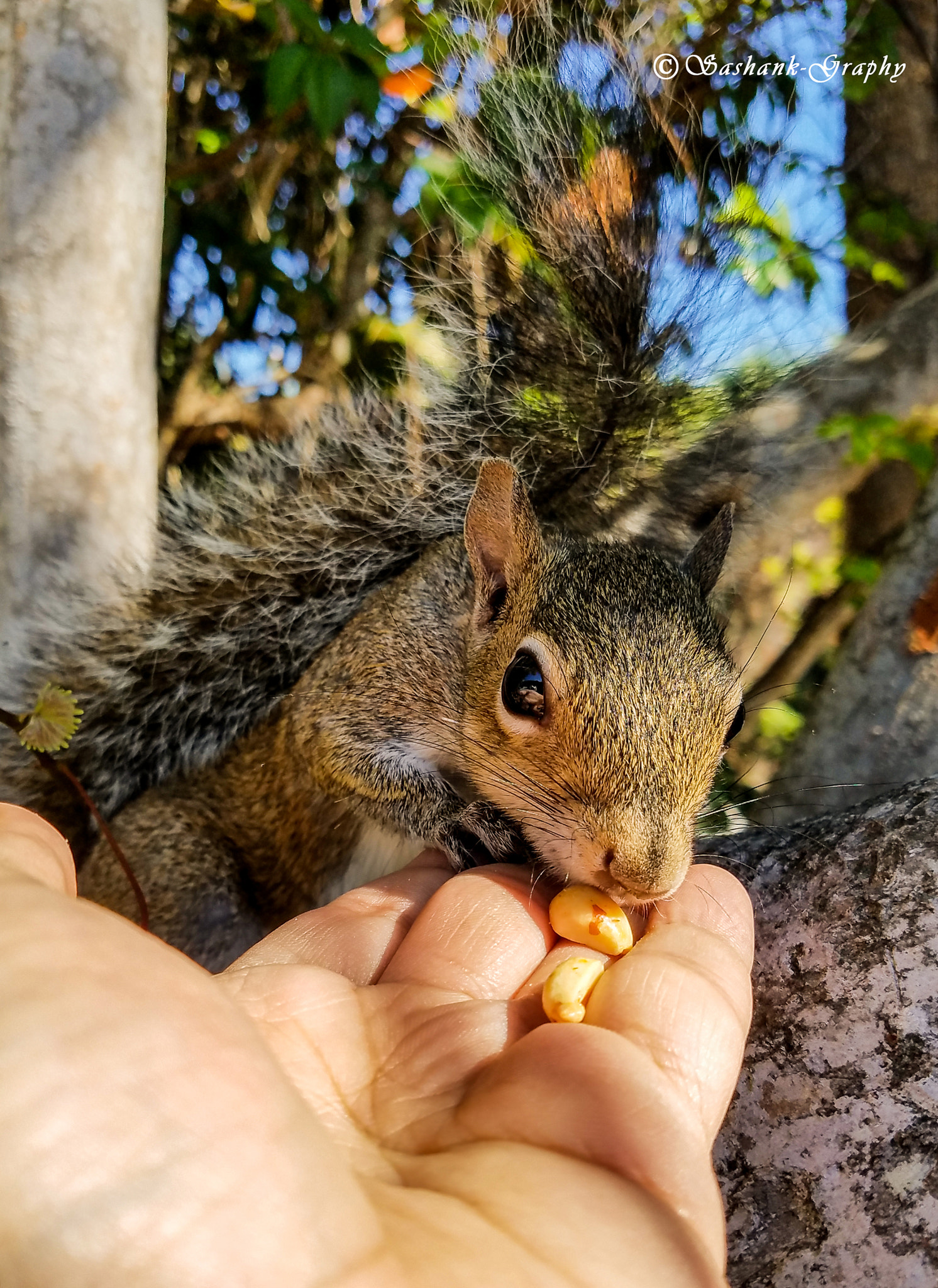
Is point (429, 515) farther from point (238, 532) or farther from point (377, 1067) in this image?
point (377, 1067)

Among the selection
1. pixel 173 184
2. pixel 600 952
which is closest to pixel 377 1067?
pixel 600 952

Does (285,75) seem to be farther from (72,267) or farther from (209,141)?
(209,141)

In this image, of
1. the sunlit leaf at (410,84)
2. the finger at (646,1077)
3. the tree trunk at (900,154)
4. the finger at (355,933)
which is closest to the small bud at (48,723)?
the finger at (355,933)

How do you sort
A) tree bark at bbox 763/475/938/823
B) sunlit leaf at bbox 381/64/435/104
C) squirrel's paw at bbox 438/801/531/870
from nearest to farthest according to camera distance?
squirrel's paw at bbox 438/801/531/870 < tree bark at bbox 763/475/938/823 < sunlit leaf at bbox 381/64/435/104

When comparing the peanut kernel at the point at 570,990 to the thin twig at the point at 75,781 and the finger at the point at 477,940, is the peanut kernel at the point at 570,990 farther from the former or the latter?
the thin twig at the point at 75,781

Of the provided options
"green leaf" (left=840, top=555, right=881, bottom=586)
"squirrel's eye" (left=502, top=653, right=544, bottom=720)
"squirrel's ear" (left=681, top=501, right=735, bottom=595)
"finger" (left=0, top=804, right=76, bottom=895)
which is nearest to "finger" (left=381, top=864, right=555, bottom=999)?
"squirrel's eye" (left=502, top=653, right=544, bottom=720)

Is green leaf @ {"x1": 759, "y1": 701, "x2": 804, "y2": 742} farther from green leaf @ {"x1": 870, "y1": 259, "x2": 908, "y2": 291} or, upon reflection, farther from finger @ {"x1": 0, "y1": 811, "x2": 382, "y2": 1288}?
finger @ {"x1": 0, "y1": 811, "x2": 382, "y2": 1288}
